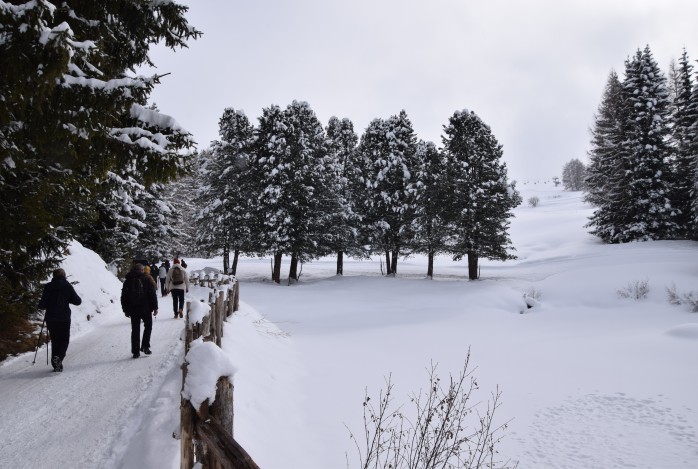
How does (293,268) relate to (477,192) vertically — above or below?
below

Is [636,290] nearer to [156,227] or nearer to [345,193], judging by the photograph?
[345,193]

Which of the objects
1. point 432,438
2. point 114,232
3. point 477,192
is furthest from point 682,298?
point 114,232

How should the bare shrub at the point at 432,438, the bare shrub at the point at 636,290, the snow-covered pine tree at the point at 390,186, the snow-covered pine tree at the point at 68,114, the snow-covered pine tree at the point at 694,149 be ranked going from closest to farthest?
the bare shrub at the point at 432,438, the snow-covered pine tree at the point at 68,114, the bare shrub at the point at 636,290, the snow-covered pine tree at the point at 694,149, the snow-covered pine tree at the point at 390,186

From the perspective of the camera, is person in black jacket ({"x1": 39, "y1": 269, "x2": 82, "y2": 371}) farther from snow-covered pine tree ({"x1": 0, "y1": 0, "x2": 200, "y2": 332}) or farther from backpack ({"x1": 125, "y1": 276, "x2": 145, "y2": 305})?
backpack ({"x1": 125, "y1": 276, "x2": 145, "y2": 305})

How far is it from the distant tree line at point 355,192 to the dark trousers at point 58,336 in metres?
20.4

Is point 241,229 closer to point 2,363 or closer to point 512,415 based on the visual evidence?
point 2,363

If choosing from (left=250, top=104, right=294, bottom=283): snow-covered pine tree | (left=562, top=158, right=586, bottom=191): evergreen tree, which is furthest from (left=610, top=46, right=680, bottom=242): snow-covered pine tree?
(left=562, top=158, right=586, bottom=191): evergreen tree

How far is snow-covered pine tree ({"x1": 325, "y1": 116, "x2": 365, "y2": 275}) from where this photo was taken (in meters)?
31.0

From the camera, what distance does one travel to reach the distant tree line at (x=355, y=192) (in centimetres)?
2598

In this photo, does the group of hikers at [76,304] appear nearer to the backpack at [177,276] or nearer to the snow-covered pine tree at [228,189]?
the backpack at [177,276]

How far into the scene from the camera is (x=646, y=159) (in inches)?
1093

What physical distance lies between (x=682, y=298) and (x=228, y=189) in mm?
27961

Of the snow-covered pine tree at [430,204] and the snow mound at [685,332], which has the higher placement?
the snow-covered pine tree at [430,204]

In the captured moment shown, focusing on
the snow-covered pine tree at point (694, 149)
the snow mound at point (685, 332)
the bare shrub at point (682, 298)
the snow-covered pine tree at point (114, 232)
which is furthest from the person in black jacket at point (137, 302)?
the snow-covered pine tree at point (694, 149)
